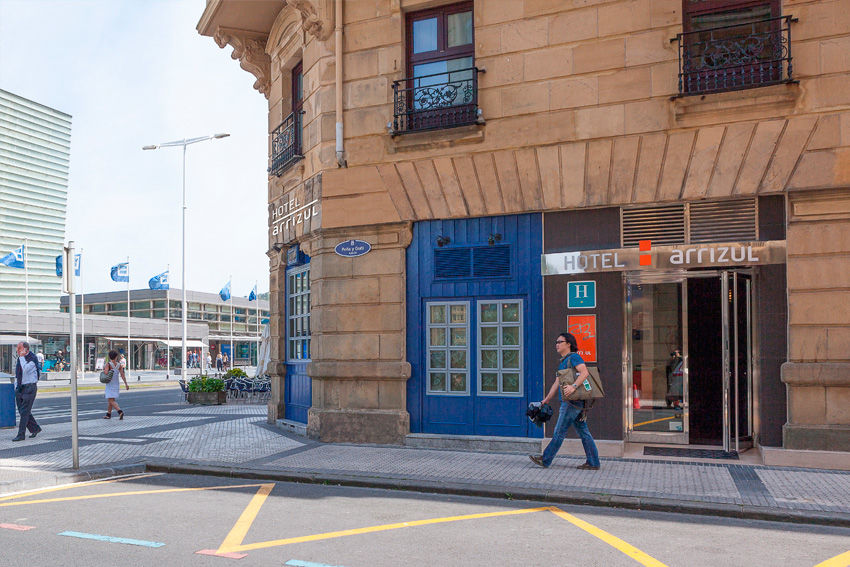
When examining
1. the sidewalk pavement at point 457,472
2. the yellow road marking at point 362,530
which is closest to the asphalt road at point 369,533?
the yellow road marking at point 362,530

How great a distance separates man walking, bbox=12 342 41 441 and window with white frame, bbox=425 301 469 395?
745 cm

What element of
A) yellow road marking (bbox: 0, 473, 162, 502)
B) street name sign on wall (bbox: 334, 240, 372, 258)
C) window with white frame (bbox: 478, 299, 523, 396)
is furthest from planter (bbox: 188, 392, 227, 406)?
window with white frame (bbox: 478, 299, 523, 396)

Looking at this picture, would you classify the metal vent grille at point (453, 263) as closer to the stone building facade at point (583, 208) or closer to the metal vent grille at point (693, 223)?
the stone building facade at point (583, 208)

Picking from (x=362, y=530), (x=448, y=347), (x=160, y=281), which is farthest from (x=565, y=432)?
(x=160, y=281)

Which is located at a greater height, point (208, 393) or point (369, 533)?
point (369, 533)

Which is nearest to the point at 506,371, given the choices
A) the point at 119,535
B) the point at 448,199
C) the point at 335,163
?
the point at 448,199

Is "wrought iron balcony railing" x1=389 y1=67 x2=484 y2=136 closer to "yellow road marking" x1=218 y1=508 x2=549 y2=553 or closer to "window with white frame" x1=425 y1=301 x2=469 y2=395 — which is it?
"window with white frame" x1=425 y1=301 x2=469 y2=395

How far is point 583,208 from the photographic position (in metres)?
11.0

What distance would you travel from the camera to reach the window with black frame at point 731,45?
10055 millimetres

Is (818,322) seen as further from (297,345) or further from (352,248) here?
(297,345)

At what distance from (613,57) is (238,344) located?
74396mm

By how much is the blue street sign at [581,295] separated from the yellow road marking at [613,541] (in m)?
3.92

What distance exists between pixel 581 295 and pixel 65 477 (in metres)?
7.36

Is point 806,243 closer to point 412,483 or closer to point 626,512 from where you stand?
point 626,512
